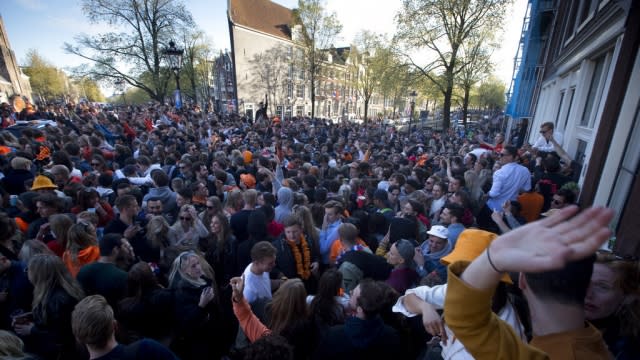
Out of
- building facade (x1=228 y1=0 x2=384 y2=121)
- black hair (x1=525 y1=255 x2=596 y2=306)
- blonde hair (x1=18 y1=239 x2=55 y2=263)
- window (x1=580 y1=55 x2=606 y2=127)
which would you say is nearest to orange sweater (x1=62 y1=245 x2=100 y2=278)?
blonde hair (x1=18 y1=239 x2=55 y2=263)

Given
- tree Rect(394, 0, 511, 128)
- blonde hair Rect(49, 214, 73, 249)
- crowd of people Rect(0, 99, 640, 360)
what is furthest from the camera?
tree Rect(394, 0, 511, 128)

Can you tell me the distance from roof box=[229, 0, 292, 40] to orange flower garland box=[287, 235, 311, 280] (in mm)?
38783

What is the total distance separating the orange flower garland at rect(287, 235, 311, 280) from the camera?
12.3 ft

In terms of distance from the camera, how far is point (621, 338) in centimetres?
191

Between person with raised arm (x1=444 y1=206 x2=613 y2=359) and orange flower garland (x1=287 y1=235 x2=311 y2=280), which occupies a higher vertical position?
person with raised arm (x1=444 y1=206 x2=613 y2=359)

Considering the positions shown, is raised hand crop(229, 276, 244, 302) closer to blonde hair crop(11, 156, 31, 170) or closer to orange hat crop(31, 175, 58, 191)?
orange hat crop(31, 175, 58, 191)

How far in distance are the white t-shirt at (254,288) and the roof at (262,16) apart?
129ft

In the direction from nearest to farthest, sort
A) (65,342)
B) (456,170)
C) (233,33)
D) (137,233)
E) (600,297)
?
(600,297) < (65,342) < (137,233) < (456,170) < (233,33)

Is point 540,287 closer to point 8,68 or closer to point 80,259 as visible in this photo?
point 80,259

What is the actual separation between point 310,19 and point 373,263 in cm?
3195

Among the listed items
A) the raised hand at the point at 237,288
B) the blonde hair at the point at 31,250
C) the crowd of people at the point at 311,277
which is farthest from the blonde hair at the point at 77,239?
Result: the raised hand at the point at 237,288

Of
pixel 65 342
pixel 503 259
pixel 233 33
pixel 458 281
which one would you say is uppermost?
pixel 233 33

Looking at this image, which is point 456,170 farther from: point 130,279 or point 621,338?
point 130,279

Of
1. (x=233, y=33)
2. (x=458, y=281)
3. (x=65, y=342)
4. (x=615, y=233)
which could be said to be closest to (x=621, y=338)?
(x=458, y=281)
